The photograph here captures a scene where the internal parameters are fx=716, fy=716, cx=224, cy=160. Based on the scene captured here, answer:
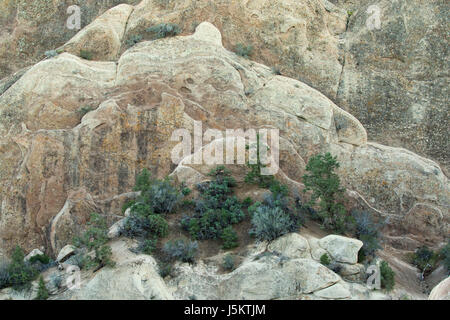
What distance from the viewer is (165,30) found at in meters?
22.4

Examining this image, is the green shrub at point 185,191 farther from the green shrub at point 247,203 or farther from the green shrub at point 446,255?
the green shrub at point 446,255

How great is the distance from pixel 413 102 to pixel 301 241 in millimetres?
7869

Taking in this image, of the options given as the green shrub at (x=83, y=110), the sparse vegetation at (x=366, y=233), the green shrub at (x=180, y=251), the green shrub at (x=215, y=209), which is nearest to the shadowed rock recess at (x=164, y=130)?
the green shrub at (x=83, y=110)

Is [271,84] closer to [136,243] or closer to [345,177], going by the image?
[345,177]

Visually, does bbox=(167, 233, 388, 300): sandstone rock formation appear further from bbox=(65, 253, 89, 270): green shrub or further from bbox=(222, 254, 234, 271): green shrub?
bbox=(65, 253, 89, 270): green shrub

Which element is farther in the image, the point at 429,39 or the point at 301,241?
the point at 429,39

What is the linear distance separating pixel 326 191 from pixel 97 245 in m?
6.12

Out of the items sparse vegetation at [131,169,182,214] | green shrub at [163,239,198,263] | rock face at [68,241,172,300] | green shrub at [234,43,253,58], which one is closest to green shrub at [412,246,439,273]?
green shrub at [163,239,198,263]

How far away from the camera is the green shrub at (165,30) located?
22.4 meters

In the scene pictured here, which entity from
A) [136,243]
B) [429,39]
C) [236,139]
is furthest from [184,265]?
[429,39]

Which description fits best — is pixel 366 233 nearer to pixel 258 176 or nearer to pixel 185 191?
pixel 258 176

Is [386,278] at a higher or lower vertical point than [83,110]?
lower

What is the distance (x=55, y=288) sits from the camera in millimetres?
16531

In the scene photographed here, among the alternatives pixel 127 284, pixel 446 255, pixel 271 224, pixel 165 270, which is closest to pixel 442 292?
pixel 446 255
